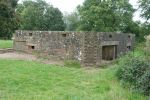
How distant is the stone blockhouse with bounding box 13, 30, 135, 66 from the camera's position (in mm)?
15227

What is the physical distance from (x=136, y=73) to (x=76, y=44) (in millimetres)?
5646

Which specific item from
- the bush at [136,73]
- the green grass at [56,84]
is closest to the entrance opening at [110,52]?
the green grass at [56,84]

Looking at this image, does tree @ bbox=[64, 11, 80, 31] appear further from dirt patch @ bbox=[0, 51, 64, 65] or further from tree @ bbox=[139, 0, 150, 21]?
dirt patch @ bbox=[0, 51, 64, 65]

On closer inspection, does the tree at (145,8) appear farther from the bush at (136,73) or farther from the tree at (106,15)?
the bush at (136,73)

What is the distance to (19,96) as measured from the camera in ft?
27.0

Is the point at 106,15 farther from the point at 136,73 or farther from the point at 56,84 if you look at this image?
the point at 56,84

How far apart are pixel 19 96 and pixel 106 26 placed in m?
29.0

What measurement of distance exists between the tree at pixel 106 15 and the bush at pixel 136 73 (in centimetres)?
2377

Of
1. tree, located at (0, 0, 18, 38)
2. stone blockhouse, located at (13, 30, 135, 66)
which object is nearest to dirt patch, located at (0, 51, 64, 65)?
stone blockhouse, located at (13, 30, 135, 66)

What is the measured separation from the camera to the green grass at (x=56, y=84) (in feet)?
27.7

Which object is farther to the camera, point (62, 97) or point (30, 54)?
point (30, 54)

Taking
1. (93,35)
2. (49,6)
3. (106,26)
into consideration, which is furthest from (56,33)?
(49,6)

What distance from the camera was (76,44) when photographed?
15430mm

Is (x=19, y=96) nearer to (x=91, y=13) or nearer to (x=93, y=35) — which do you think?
(x=93, y=35)
